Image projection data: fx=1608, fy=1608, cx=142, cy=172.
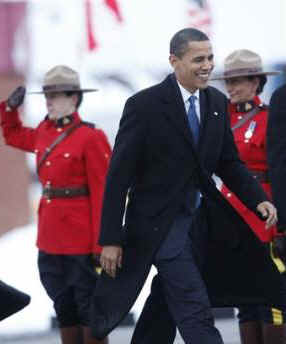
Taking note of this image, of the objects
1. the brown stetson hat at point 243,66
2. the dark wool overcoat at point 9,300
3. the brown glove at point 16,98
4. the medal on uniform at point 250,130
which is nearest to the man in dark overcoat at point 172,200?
the dark wool overcoat at point 9,300

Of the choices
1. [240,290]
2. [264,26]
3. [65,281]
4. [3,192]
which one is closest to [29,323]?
[3,192]

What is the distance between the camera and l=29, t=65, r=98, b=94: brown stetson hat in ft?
28.6

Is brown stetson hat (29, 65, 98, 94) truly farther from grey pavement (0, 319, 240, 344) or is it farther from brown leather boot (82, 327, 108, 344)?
grey pavement (0, 319, 240, 344)

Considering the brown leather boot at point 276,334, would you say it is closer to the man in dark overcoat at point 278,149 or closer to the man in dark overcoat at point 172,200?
the man in dark overcoat at point 278,149

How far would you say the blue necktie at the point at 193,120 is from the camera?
22.5ft

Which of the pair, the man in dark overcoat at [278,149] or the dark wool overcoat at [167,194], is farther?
the man in dark overcoat at [278,149]

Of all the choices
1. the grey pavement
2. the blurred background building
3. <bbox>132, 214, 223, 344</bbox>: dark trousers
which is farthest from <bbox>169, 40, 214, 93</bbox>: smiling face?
the grey pavement

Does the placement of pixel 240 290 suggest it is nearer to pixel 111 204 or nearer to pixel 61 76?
pixel 111 204

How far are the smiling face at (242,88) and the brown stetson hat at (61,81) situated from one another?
81 centimetres

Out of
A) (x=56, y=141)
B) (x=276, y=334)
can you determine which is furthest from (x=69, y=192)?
(x=276, y=334)

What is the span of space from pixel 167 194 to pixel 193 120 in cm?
35

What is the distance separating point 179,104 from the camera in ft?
22.4

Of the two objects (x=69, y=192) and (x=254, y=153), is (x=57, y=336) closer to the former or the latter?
(x=69, y=192)

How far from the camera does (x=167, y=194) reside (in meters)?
6.80
